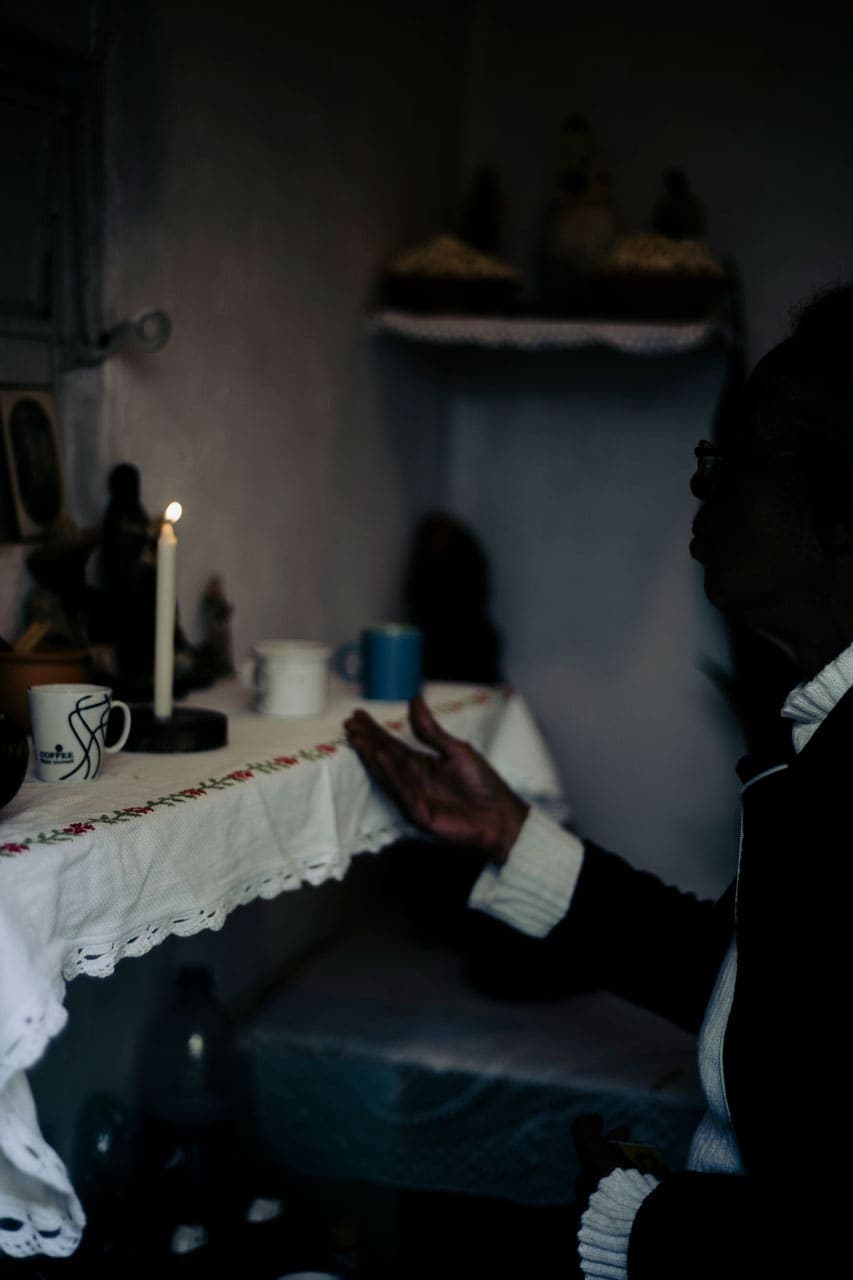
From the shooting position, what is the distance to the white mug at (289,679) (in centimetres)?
147

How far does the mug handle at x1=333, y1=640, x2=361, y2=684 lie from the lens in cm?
172

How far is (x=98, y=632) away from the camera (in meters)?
1.41

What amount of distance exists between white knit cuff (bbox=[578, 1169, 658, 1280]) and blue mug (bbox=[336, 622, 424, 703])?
2.43ft

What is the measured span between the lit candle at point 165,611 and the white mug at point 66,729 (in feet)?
0.39

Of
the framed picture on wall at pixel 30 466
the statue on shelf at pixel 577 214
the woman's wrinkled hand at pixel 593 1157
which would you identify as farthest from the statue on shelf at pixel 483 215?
the woman's wrinkled hand at pixel 593 1157

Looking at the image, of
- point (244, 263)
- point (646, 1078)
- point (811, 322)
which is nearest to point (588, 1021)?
point (646, 1078)

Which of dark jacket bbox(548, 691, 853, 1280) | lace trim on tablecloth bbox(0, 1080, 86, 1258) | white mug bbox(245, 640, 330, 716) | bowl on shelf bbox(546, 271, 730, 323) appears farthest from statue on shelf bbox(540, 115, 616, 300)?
lace trim on tablecloth bbox(0, 1080, 86, 1258)

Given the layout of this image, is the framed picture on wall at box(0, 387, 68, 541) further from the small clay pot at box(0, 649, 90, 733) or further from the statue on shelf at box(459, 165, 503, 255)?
the statue on shelf at box(459, 165, 503, 255)

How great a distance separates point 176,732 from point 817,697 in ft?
1.98

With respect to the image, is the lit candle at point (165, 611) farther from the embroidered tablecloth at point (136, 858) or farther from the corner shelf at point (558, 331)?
the corner shelf at point (558, 331)

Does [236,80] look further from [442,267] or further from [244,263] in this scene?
[442,267]

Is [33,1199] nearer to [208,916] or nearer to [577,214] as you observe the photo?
[208,916]

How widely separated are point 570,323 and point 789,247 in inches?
19.4

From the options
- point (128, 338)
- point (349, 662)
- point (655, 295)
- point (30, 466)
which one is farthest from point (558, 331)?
point (30, 466)
